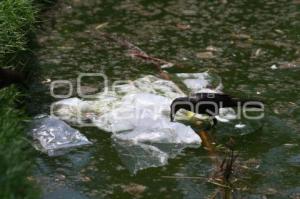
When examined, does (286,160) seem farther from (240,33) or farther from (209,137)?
(240,33)

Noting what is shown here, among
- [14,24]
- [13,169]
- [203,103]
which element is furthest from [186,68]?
[13,169]

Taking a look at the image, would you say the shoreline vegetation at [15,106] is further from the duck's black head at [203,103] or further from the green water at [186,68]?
the duck's black head at [203,103]

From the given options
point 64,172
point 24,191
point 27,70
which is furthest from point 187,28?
point 24,191

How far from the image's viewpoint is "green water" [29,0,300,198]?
2.21 metres

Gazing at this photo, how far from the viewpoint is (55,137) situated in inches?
95.7

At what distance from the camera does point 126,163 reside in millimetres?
2320

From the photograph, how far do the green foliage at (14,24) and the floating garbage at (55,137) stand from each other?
429 millimetres

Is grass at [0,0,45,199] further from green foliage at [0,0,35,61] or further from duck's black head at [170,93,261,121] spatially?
duck's black head at [170,93,261,121]

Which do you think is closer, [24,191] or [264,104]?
[24,191]

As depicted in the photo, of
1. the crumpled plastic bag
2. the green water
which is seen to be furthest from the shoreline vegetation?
the crumpled plastic bag

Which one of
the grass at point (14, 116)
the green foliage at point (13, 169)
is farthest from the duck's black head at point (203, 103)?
the green foliage at point (13, 169)

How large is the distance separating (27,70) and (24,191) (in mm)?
1494

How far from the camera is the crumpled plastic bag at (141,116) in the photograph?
238cm

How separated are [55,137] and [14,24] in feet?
2.40
